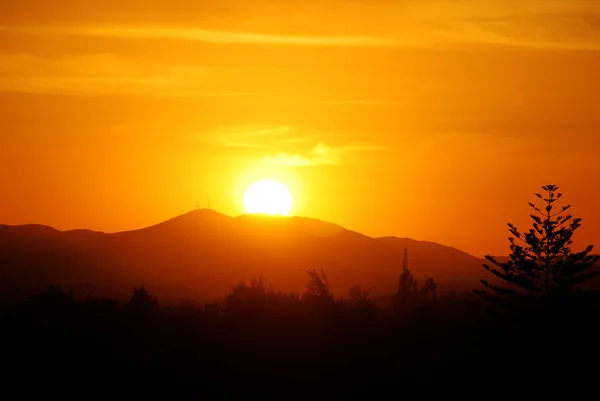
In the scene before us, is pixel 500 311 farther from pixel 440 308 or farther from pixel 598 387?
pixel 598 387

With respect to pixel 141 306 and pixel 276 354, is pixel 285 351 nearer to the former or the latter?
pixel 276 354

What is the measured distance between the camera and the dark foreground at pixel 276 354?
44875mm

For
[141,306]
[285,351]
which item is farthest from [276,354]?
[141,306]

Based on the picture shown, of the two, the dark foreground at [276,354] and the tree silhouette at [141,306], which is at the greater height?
the tree silhouette at [141,306]

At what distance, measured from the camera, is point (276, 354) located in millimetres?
50500

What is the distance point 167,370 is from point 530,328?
19849 mm

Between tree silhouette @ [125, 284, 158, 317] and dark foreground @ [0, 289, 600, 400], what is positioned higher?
tree silhouette @ [125, 284, 158, 317]

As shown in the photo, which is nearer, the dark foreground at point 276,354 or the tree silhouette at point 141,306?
the dark foreground at point 276,354

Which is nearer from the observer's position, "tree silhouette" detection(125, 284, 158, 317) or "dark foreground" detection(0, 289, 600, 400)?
"dark foreground" detection(0, 289, 600, 400)

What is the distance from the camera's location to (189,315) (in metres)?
56.7

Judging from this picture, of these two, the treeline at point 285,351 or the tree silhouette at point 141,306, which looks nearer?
the treeline at point 285,351

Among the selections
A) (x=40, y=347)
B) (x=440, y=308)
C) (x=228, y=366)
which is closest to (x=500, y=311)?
(x=440, y=308)

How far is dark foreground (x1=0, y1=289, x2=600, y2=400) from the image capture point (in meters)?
44.9

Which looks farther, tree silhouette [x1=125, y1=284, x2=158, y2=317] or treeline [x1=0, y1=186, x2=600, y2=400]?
tree silhouette [x1=125, y1=284, x2=158, y2=317]
